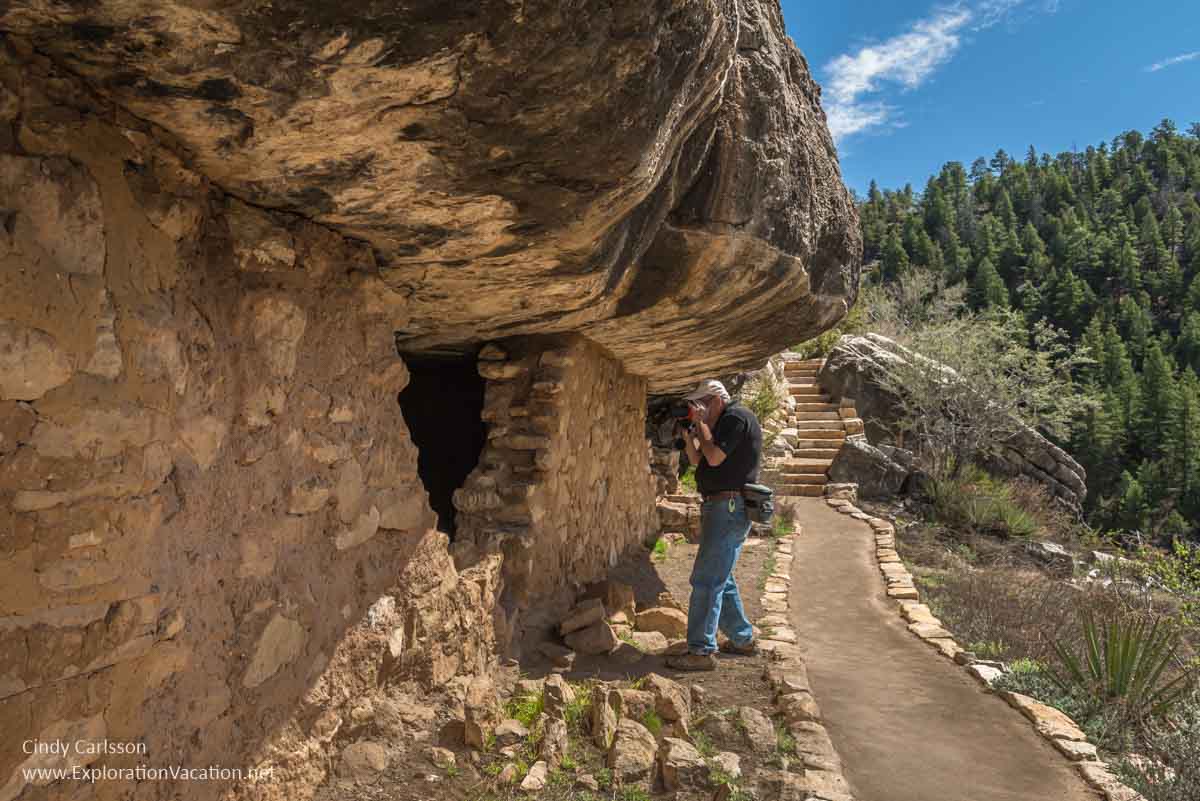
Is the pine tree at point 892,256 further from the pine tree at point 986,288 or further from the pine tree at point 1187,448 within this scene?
the pine tree at point 1187,448

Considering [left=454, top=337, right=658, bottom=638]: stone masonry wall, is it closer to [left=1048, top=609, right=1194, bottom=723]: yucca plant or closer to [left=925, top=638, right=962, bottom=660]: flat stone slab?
[left=925, top=638, right=962, bottom=660]: flat stone slab

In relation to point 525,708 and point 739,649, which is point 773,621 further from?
point 525,708

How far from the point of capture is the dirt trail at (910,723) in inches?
115

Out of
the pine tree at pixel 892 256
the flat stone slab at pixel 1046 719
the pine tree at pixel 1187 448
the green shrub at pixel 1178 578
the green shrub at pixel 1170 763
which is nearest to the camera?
the green shrub at pixel 1170 763

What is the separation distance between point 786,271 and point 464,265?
6.46 feet

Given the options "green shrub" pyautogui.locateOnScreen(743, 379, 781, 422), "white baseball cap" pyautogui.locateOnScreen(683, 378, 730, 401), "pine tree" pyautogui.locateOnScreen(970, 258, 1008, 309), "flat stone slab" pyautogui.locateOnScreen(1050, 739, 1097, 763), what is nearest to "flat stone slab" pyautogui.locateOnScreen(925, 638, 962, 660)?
"flat stone slab" pyautogui.locateOnScreen(1050, 739, 1097, 763)

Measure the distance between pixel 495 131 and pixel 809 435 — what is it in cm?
1288

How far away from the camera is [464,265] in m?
2.89

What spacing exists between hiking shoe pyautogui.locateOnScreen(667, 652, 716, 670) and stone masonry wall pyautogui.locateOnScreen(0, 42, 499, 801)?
155 cm

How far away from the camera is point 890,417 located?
1524cm

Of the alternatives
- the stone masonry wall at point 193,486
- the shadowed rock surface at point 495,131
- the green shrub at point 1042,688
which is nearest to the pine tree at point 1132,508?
the green shrub at point 1042,688

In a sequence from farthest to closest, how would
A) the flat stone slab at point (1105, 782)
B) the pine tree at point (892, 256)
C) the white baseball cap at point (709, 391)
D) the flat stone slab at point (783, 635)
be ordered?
the pine tree at point (892, 256) → the flat stone slab at point (783, 635) → the white baseball cap at point (709, 391) → the flat stone slab at point (1105, 782)

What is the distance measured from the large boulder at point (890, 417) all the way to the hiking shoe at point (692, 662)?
1038 centimetres

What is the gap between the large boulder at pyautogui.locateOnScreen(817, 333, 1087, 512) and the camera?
13914 mm
